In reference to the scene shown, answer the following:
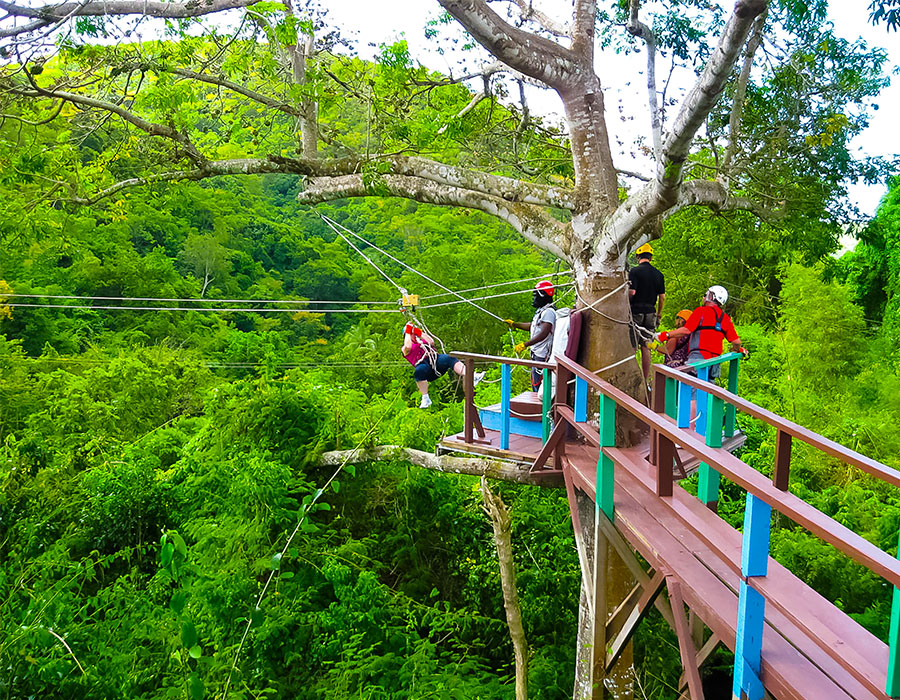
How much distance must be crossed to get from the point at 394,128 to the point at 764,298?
45.0 ft

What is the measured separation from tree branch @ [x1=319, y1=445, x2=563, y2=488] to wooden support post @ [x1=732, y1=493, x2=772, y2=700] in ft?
10.4

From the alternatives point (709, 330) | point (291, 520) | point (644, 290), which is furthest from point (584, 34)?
point (291, 520)

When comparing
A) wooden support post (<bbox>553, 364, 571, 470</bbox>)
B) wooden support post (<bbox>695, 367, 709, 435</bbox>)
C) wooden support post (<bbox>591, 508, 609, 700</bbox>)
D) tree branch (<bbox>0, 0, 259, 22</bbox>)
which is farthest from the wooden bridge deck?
tree branch (<bbox>0, 0, 259, 22</bbox>)

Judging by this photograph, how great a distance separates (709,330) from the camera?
21.4 feet

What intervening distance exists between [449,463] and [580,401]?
6.11ft

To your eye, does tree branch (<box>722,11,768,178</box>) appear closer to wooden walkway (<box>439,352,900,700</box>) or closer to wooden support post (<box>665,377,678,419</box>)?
wooden support post (<box>665,377,678,419</box>)

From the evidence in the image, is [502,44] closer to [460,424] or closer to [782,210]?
[782,210]

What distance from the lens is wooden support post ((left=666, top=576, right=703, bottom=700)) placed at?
3.06 meters

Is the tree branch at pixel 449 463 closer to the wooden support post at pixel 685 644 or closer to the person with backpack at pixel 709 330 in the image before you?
the person with backpack at pixel 709 330

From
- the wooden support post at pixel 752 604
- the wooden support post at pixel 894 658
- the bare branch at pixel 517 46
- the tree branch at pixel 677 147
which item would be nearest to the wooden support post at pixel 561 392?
the tree branch at pixel 677 147

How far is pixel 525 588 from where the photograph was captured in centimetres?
852

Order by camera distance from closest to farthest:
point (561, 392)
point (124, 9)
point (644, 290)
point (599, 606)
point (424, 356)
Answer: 1. point (599, 606)
2. point (561, 392)
3. point (124, 9)
4. point (644, 290)
5. point (424, 356)

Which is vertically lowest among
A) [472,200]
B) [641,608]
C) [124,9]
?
[641,608]

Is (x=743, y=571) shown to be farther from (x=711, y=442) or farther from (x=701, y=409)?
(x=701, y=409)
